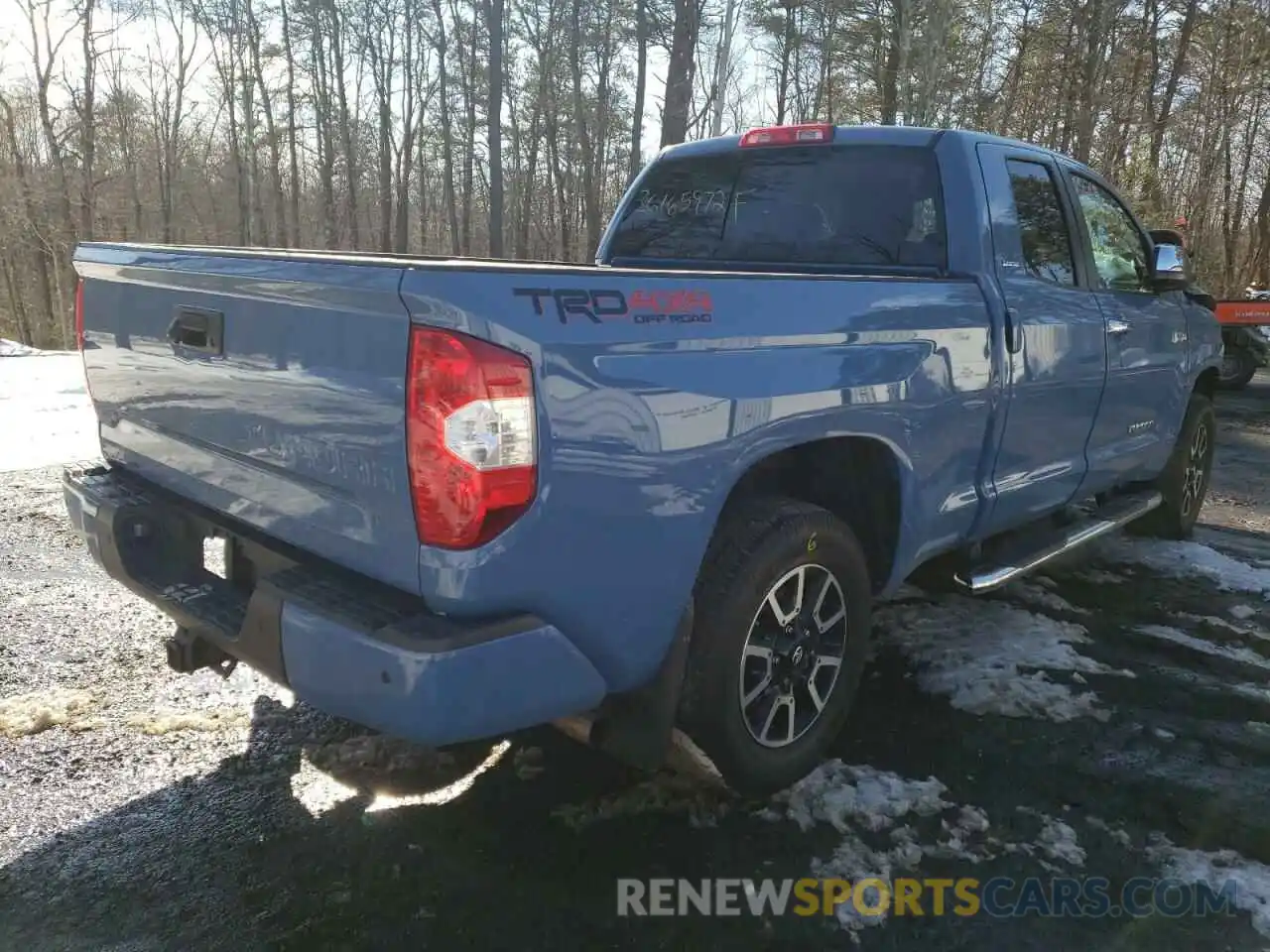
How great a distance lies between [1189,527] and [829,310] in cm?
465

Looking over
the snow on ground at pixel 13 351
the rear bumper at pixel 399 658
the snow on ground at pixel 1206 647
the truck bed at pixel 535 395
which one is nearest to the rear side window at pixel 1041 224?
the truck bed at pixel 535 395

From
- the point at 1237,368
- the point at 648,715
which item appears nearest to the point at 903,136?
the point at 648,715

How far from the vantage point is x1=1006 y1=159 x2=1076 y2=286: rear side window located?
3.85 metres

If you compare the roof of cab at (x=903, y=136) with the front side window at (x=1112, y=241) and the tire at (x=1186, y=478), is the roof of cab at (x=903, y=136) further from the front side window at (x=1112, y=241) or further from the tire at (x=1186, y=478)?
the tire at (x=1186, y=478)

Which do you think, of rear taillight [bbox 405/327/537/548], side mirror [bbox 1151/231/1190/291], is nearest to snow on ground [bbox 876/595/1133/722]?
side mirror [bbox 1151/231/1190/291]

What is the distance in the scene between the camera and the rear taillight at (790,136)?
389 cm

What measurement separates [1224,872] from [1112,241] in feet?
10.3

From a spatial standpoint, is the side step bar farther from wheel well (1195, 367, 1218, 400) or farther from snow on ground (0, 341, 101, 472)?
snow on ground (0, 341, 101, 472)

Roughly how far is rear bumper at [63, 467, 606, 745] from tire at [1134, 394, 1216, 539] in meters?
4.88

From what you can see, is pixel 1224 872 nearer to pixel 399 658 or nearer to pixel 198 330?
pixel 399 658

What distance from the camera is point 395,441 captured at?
1944 millimetres

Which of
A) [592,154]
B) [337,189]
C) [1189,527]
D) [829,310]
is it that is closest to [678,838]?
[829,310]

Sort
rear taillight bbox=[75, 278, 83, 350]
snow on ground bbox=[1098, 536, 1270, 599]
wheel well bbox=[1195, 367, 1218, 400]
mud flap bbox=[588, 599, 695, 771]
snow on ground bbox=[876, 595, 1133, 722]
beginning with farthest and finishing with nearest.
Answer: wheel well bbox=[1195, 367, 1218, 400] → snow on ground bbox=[1098, 536, 1270, 599] → snow on ground bbox=[876, 595, 1133, 722] → rear taillight bbox=[75, 278, 83, 350] → mud flap bbox=[588, 599, 695, 771]

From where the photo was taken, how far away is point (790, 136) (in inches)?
156
